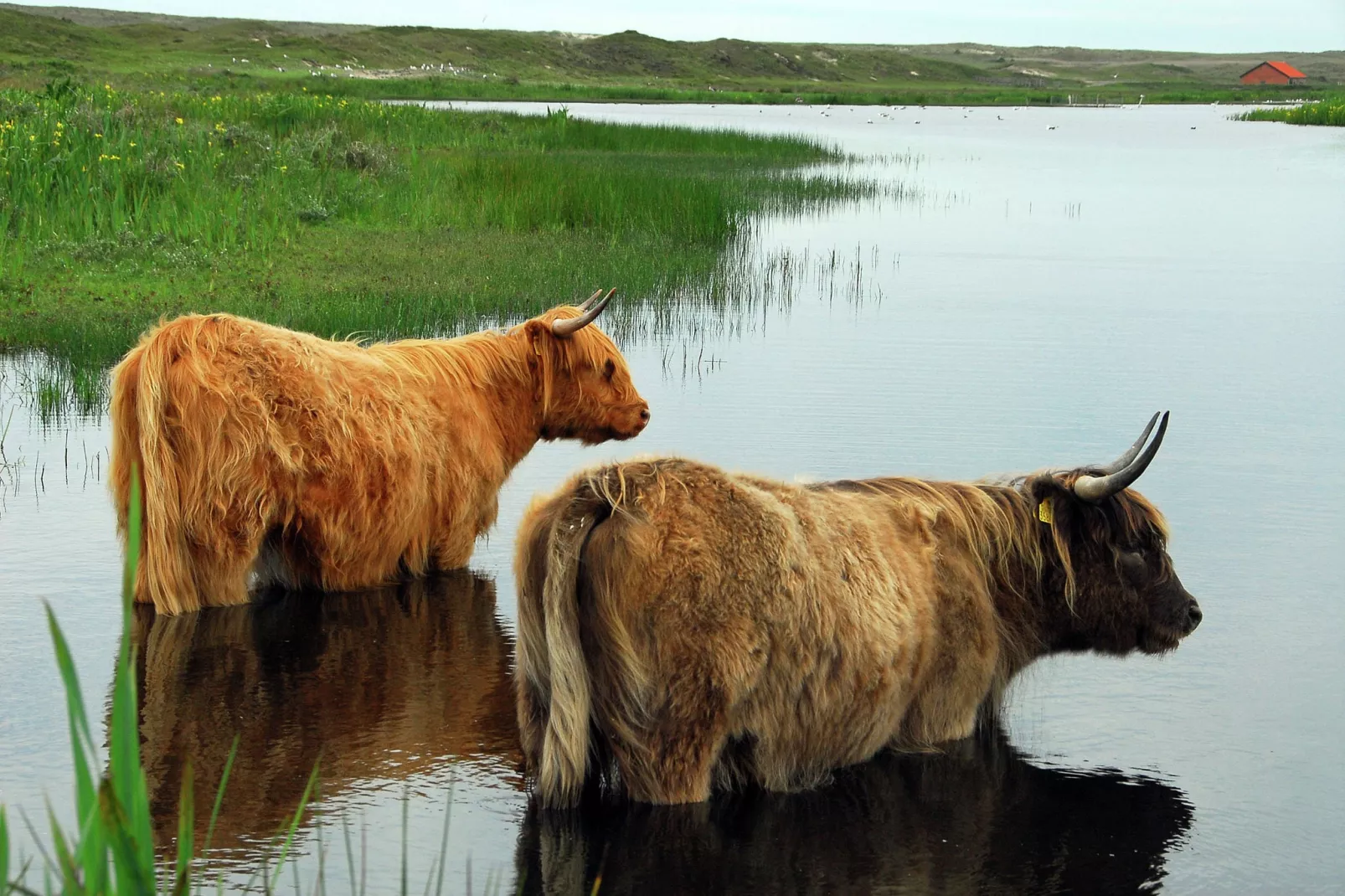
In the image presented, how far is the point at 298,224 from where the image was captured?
15648 mm

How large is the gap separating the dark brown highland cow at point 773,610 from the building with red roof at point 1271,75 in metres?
134

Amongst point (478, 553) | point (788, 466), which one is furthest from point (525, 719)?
point (788, 466)

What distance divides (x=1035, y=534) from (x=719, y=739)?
58.3 inches

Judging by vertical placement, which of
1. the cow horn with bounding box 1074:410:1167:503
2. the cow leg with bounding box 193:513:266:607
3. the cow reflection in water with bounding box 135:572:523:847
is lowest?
the cow reflection in water with bounding box 135:572:523:847

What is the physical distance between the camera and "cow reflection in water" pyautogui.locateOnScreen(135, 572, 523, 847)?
15.1 feet

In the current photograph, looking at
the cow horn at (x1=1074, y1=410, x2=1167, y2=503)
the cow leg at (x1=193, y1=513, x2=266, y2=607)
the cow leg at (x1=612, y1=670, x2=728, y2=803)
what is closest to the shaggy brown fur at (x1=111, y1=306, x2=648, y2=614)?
the cow leg at (x1=193, y1=513, x2=266, y2=607)

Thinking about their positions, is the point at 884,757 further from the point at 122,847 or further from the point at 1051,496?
the point at 122,847

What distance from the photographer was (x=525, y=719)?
4.32 metres

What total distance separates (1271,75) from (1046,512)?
13758cm

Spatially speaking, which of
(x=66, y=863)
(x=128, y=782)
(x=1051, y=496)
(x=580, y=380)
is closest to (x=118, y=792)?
(x=128, y=782)

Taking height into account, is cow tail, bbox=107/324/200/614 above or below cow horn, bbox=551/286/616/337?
below

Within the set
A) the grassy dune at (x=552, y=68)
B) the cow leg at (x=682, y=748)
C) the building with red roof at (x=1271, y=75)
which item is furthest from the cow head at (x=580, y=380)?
the building with red roof at (x=1271, y=75)

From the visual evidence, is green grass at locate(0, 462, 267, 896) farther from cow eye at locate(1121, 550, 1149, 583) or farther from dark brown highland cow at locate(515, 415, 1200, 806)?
cow eye at locate(1121, 550, 1149, 583)

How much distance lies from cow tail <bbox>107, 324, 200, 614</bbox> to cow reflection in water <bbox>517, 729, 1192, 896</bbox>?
215 cm
